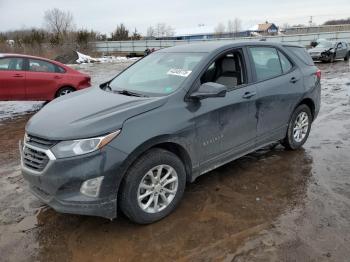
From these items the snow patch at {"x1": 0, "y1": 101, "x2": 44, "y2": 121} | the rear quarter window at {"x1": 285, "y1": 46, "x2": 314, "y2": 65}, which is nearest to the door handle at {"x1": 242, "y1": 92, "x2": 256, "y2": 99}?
the rear quarter window at {"x1": 285, "y1": 46, "x2": 314, "y2": 65}

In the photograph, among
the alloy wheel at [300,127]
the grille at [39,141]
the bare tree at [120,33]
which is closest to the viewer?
the grille at [39,141]

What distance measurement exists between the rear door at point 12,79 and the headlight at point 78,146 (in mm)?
6889

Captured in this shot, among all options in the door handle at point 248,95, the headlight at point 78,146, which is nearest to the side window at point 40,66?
the door handle at point 248,95

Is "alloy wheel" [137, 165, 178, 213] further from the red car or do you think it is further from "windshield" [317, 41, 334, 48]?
"windshield" [317, 41, 334, 48]

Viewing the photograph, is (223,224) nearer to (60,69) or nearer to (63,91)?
(63,91)

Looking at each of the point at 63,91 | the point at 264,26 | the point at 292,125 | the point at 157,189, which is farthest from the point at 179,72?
the point at 264,26

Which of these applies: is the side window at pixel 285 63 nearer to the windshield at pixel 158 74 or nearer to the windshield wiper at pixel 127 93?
the windshield at pixel 158 74

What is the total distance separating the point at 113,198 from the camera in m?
3.48

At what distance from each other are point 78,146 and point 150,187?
0.86 m

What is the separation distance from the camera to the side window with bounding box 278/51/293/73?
5.56 meters

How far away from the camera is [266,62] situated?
526cm

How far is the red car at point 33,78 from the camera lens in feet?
31.0

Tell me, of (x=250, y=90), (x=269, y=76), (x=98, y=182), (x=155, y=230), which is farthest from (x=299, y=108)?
(x=98, y=182)

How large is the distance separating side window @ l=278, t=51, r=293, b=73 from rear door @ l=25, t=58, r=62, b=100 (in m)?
6.56
